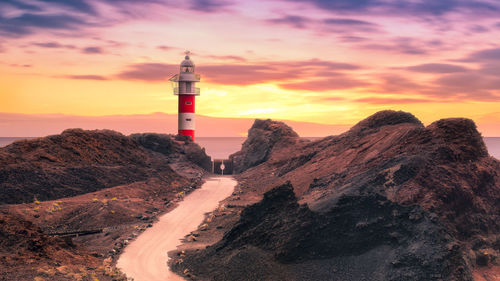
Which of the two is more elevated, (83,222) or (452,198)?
(452,198)

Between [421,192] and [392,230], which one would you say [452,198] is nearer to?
[421,192]

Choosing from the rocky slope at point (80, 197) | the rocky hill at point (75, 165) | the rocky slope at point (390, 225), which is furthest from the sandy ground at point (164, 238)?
the rocky hill at point (75, 165)

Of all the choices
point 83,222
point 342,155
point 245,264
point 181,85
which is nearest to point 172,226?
point 83,222

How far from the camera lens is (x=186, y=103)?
8469 centimetres

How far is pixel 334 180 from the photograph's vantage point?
41.3 meters

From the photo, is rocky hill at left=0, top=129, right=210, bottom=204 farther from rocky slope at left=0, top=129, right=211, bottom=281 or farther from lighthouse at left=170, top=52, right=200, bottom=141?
lighthouse at left=170, top=52, right=200, bottom=141

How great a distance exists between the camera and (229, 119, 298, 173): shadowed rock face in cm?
8220

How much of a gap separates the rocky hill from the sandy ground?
31.5 feet

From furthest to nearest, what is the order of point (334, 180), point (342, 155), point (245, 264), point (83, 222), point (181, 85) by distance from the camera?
point (181, 85)
point (342, 155)
point (83, 222)
point (334, 180)
point (245, 264)

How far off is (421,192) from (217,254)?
41.4 feet

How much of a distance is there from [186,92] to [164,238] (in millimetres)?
48065

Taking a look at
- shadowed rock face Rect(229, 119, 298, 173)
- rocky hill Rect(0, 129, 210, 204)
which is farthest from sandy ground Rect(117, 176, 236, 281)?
shadowed rock face Rect(229, 119, 298, 173)

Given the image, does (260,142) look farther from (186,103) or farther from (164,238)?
(164,238)

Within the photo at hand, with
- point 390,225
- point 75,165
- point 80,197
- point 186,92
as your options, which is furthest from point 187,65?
point 390,225
